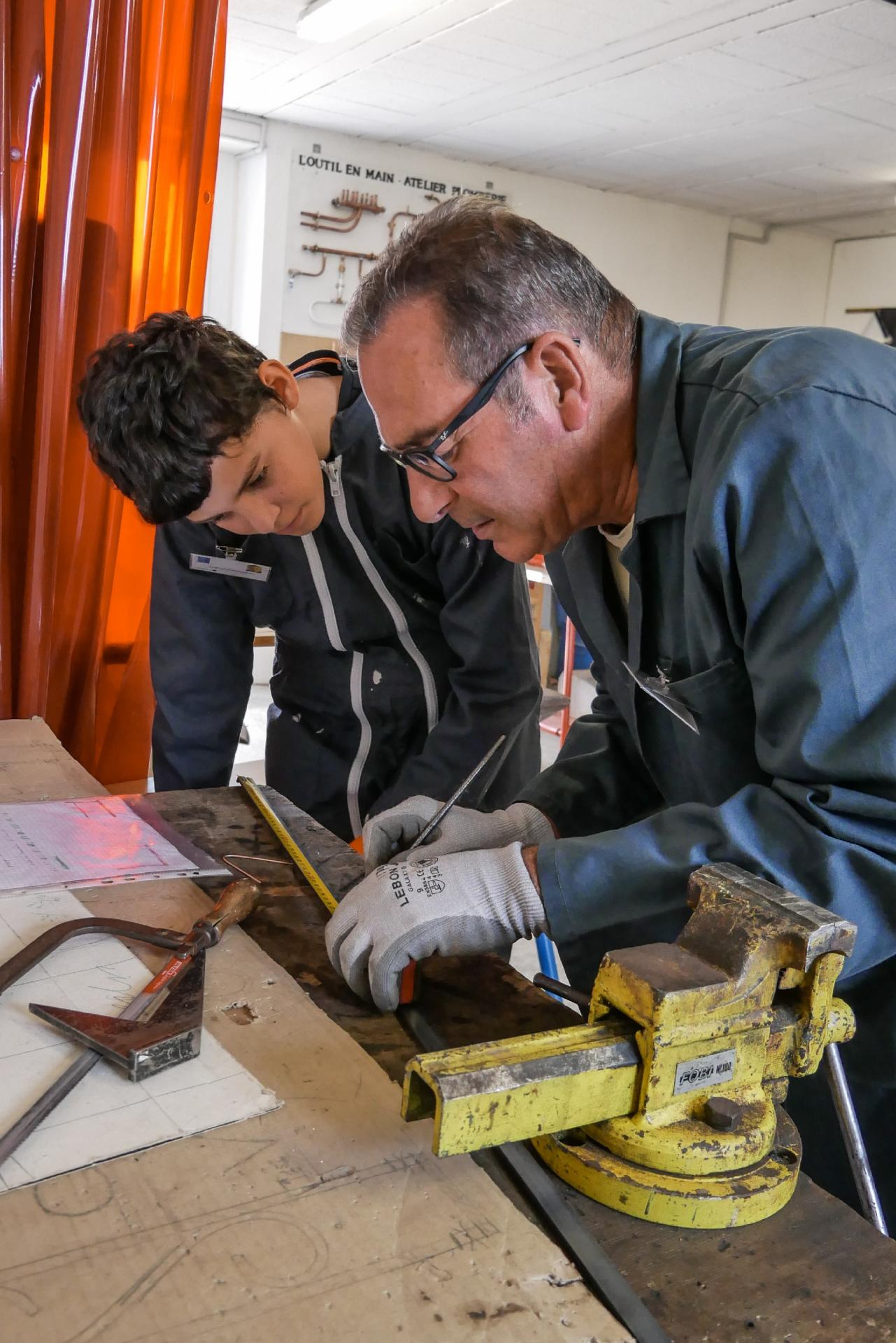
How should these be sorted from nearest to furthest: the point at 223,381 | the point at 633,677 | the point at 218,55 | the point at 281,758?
1. the point at 633,677
2. the point at 223,381
3. the point at 281,758
4. the point at 218,55

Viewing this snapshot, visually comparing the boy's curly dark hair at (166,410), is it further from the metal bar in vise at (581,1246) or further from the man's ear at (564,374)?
the metal bar in vise at (581,1246)

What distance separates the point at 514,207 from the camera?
5633mm

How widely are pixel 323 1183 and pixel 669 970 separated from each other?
0.29 m

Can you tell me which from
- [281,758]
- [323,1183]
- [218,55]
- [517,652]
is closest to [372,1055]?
[323,1183]

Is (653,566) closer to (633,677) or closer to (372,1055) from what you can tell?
(633,677)

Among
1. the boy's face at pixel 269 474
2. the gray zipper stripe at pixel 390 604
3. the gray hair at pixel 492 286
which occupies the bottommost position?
the gray zipper stripe at pixel 390 604

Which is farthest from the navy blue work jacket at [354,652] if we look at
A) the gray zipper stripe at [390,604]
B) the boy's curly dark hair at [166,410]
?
the boy's curly dark hair at [166,410]

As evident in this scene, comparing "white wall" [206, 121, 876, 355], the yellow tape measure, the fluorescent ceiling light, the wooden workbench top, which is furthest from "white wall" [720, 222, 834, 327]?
the wooden workbench top

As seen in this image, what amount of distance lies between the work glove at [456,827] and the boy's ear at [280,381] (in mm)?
661

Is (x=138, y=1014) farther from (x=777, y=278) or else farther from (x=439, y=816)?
(x=777, y=278)

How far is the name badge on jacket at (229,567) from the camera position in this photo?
6.03 feet

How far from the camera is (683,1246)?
78 cm

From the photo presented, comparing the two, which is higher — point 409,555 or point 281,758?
point 409,555

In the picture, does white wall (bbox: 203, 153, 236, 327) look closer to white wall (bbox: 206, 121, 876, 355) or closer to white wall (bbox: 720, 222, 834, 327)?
white wall (bbox: 206, 121, 876, 355)
